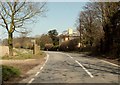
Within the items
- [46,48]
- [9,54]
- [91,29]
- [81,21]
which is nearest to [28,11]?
[9,54]

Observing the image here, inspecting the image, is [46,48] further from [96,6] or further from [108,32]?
[108,32]

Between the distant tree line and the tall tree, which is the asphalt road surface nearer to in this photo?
the distant tree line

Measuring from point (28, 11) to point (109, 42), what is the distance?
42.8ft

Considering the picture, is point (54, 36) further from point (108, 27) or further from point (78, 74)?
point (78, 74)

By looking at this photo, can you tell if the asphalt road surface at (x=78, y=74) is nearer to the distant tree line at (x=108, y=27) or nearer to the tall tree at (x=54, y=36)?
the distant tree line at (x=108, y=27)

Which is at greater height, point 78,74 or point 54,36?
point 54,36

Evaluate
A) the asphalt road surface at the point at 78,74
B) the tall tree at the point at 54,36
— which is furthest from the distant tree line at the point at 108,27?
the tall tree at the point at 54,36

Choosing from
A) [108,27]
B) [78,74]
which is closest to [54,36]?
[108,27]

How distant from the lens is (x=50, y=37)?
12825 cm

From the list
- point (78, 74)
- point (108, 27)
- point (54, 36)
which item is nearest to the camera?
point (78, 74)

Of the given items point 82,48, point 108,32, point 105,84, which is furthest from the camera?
point 82,48

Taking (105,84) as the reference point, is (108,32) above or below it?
above

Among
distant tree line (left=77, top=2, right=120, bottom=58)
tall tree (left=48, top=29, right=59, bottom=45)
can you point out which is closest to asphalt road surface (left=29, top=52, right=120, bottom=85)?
distant tree line (left=77, top=2, right=120, bottom=58)

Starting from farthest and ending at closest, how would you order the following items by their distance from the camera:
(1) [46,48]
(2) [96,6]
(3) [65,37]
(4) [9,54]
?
1. (3) [65,37]
2. (1) [46,48]
3. (2) [96,6]
4. (4) [9,54]
